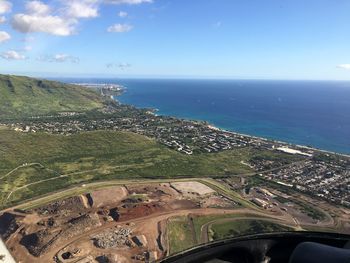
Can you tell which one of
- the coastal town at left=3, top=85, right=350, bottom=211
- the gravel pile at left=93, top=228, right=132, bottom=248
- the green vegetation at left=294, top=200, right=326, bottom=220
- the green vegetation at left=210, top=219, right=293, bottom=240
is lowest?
the coastal town at left=3, top=85, right=350, bottom=211

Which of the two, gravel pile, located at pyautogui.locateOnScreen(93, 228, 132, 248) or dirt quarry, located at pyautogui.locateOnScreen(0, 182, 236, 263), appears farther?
gravel pile, located at pyautogui.locateOnScreen(93, 228, 132, 248)

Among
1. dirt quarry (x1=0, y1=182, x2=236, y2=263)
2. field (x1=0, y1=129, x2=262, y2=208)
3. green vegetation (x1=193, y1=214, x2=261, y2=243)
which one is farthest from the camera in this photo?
field (x1=0, y1=129, x2=262, y2=208)

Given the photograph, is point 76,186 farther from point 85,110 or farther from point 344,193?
point 85,110

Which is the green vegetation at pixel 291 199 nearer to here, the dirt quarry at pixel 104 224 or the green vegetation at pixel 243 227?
the green vegetation at pixel 243 227

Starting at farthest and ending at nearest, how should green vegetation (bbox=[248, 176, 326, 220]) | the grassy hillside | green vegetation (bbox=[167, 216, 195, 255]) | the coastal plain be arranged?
the grassy hillside → green vegetation (bbox=[248, 176, 326, 220]) → the coastal plain → green vegetation (bbox=[167, 216, 195, 255])

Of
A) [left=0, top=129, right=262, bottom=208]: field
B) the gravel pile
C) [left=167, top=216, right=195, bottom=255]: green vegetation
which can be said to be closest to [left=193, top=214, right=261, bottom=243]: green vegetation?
[left=167, top=216, right=195, bottom=255]: green vegetation

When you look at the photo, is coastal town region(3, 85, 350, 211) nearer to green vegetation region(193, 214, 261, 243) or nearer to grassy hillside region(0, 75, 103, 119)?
grassy hillside region(0, 75, 103, 119)
